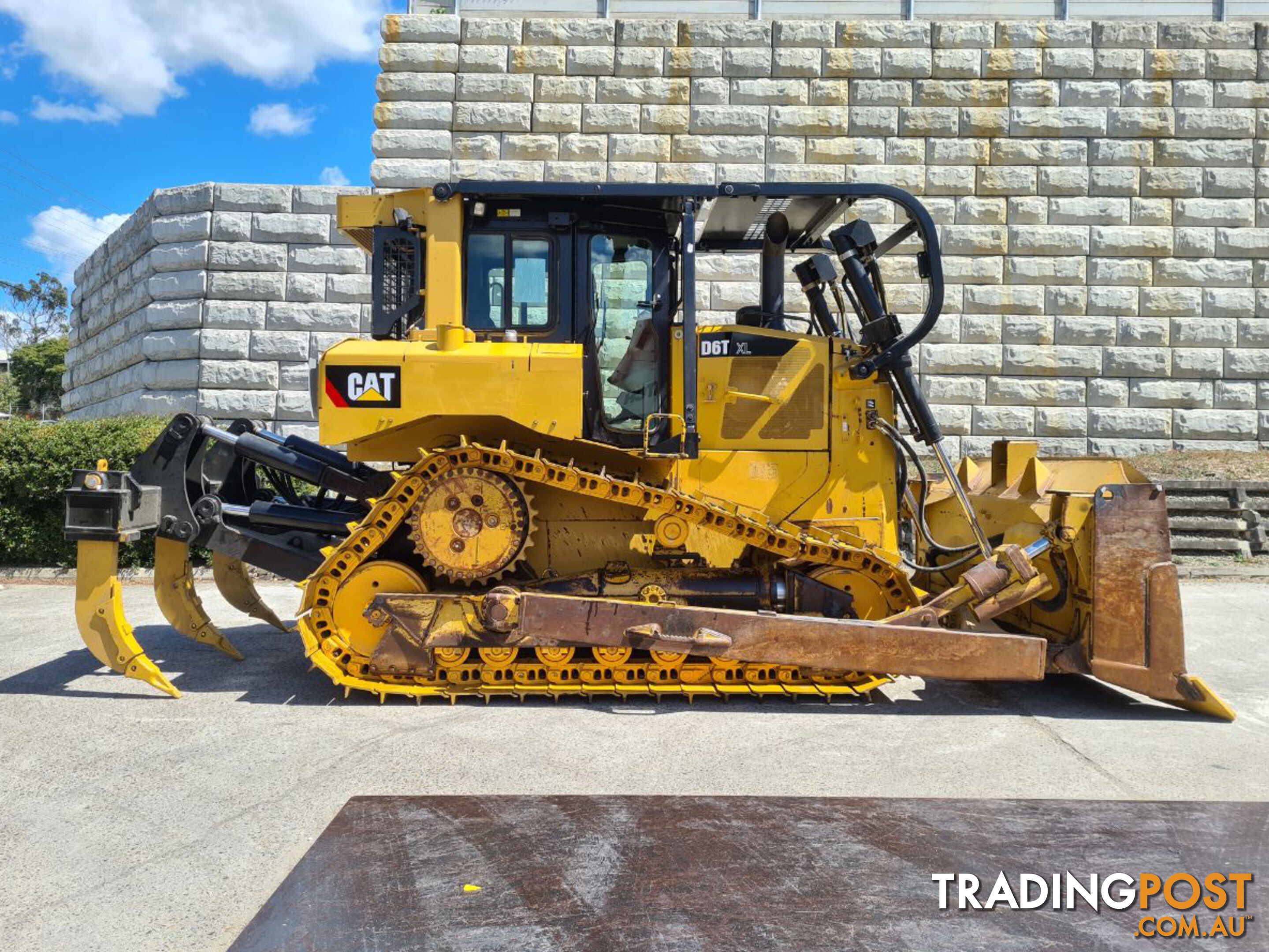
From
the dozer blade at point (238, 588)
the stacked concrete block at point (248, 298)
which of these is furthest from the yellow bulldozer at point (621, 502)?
the stacked concrete block at point (248, 298)

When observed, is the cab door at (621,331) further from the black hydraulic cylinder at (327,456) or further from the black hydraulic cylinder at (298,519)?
the black hydraulic cylinder at (298,519)

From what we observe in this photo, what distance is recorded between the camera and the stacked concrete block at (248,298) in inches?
481

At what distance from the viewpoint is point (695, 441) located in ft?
17.1

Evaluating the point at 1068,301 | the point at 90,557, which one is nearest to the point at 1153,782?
the point at 90,557

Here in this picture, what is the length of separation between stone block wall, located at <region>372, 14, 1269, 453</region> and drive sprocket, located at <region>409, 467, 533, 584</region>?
7214 mm

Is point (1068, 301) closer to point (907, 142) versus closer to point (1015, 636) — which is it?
point (907, 142)

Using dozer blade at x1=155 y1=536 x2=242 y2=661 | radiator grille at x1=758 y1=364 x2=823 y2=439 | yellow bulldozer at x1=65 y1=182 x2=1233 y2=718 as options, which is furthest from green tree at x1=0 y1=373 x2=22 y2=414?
radiator grille at x1=758 y1=364 x2=823 y2=439

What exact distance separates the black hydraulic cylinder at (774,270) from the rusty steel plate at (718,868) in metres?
3.58

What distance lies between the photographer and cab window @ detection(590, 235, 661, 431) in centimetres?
542

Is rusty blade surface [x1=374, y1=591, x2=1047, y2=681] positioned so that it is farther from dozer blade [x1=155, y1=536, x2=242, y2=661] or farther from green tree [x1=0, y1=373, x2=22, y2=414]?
green tree [x1=0, y1=373, x2=22, y2=414]

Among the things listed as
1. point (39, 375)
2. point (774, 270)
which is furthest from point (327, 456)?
point (39, 375)

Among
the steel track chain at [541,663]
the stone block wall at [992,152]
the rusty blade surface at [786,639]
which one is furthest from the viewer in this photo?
the stone block wall at [992,152]

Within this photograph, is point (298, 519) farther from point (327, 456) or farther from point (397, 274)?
point (397, 274)

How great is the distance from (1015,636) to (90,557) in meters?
5.34
